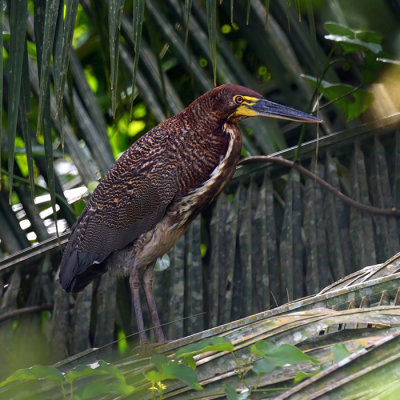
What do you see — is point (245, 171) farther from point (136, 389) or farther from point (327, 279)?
point (136, 389)

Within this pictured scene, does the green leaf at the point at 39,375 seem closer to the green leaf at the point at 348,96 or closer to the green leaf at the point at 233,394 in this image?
the green leaf at the point at 233,394

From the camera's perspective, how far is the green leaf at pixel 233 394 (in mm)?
1530

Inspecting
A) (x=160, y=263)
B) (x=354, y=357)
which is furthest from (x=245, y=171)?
(x=354, y=357)

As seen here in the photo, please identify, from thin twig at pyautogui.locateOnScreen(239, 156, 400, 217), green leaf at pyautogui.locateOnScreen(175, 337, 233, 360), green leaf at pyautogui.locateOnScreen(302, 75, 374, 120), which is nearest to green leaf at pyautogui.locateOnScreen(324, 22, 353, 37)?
green leaf at pyautogui.locateOnScreen(302, 75, 374, 120)

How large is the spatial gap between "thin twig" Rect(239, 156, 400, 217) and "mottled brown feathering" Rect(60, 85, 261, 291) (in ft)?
0.41

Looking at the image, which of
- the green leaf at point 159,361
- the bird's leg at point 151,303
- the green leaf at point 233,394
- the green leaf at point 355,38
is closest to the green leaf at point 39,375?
the green leaf at point 159,361

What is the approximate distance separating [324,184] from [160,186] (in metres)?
0.71

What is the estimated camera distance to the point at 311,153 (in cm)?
380

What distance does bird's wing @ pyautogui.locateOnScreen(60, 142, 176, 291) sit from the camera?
3686mm

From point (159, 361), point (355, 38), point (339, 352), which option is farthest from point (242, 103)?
point (339, 352)

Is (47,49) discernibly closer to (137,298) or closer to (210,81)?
(137,298)

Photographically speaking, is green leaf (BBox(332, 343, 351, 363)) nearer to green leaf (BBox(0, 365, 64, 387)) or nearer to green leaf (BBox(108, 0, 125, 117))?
green leaf (BBox(0, 365, 64, 387))

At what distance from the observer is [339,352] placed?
150 centimetres

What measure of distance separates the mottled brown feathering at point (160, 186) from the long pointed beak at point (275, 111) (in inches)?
2.7
